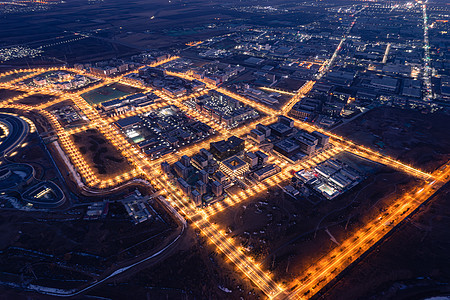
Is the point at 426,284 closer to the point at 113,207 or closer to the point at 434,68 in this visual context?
the point at 113,207

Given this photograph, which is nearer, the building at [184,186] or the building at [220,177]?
the building at [184,186]

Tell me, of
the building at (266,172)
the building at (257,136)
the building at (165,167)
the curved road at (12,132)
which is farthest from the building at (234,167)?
the curved road at (12,132)

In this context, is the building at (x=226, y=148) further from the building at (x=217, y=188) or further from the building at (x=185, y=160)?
the building at (x=217, y=188)

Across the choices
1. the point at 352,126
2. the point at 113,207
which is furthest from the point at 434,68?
the point at 113,207

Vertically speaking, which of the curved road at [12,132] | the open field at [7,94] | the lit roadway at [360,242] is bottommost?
the lit roadway at [360,242]

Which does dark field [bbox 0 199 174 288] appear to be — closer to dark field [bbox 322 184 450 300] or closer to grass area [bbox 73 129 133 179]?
grass area [bbox 73 129 133 179]
